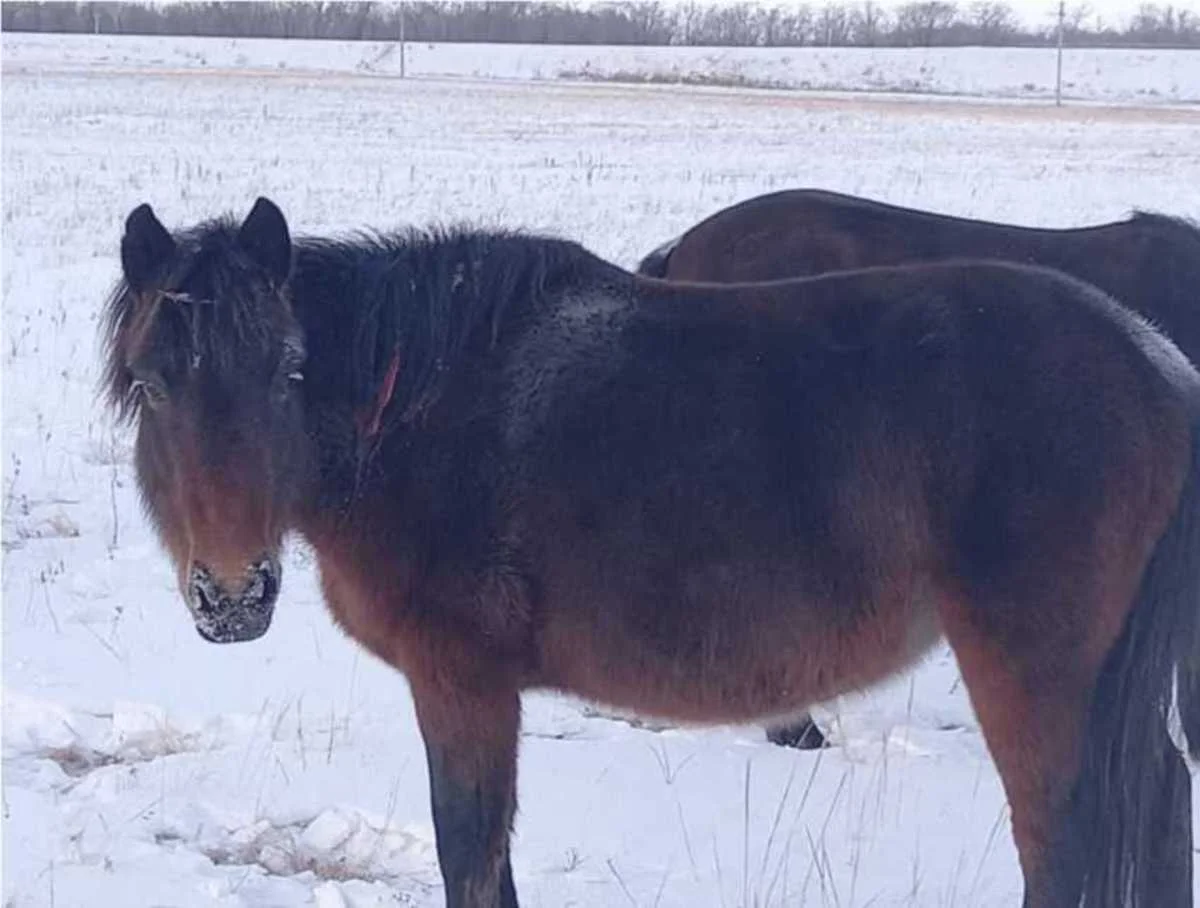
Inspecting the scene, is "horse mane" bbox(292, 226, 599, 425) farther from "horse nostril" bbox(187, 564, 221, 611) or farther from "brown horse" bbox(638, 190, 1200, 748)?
"brown horse" bbox(638, 190, 1200, 748)

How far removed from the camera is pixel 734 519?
341cm

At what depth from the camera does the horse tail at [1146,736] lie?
337 centimetres

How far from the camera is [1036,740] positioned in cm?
336

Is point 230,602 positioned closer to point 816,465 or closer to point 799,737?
point 816,465

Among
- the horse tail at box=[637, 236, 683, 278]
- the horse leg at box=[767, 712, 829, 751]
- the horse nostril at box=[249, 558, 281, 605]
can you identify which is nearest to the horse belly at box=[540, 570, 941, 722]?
the horse nostril at box=[249, 558, 281, 605]

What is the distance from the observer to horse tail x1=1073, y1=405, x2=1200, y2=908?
11.1 ft

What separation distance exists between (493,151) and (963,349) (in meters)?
19.2

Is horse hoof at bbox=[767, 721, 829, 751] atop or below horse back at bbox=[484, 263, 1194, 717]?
below

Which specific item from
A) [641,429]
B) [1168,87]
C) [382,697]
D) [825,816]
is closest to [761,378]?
[641,429]

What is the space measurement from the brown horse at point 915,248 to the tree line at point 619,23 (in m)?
42.3

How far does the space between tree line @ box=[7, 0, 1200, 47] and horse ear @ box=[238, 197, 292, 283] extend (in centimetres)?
4544

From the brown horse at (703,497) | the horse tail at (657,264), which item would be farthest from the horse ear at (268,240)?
the horse tail at (657,264)

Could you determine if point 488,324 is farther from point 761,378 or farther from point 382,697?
point 382,697

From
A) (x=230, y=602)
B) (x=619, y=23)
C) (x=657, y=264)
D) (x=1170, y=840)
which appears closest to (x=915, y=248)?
(x=657, y=264)
